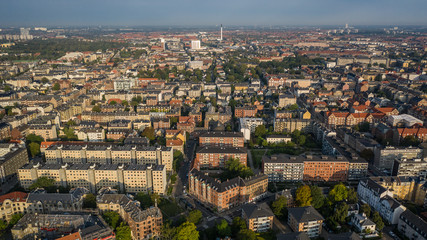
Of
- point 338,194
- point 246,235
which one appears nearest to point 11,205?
point 246,235

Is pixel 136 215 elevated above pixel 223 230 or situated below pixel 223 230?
above

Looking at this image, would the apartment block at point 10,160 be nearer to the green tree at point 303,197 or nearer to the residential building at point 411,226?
the green tree at point 303,197

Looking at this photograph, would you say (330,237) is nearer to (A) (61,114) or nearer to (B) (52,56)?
(A) (61,114)

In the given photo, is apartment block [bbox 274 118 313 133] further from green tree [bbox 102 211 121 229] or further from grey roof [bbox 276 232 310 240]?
green tree [bbox 102 211 121 229]

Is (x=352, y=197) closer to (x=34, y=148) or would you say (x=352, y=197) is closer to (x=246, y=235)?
(x=246, y=235)

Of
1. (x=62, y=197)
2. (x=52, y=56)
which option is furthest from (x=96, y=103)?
(x=52, y=56)

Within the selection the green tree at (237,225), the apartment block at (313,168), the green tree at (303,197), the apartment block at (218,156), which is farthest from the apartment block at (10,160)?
the green tree at (303,197)
